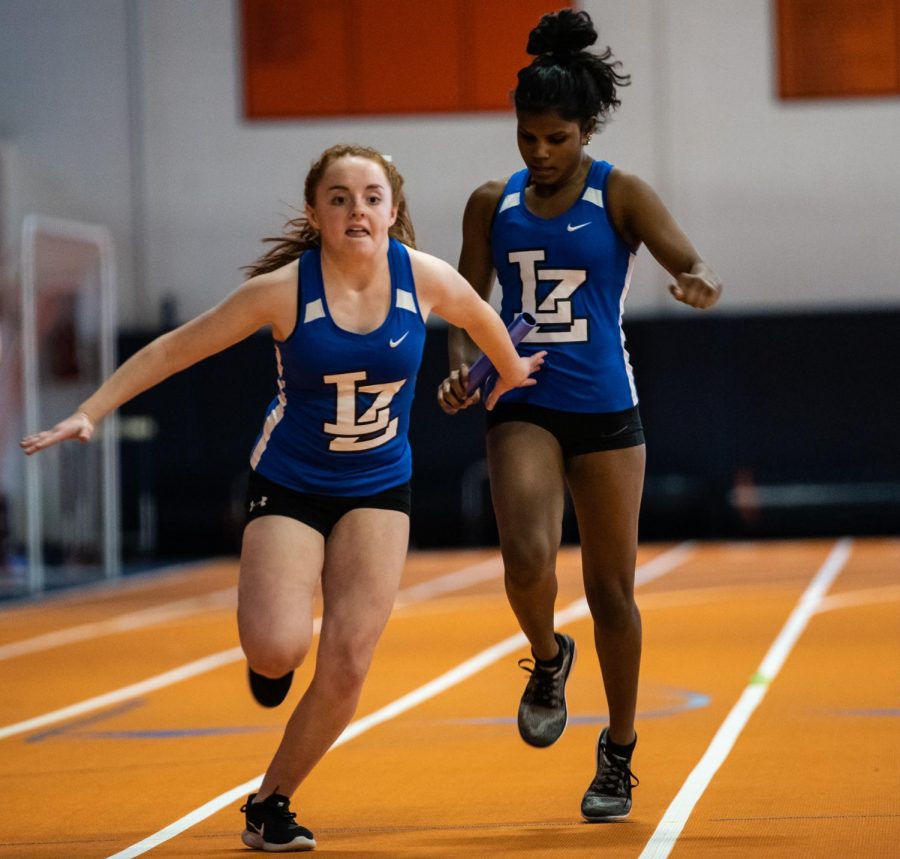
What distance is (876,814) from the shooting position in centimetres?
479

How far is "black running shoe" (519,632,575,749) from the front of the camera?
497cm

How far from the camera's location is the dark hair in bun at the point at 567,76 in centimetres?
482

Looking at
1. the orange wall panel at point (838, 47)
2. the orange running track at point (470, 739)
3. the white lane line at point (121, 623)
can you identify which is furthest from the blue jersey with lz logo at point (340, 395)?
the orange wall panel at point (838, 47)

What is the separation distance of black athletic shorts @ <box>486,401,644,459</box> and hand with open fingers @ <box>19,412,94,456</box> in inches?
50.6

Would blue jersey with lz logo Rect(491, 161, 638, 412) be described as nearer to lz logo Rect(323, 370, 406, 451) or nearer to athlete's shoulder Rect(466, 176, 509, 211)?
athlete's shoulder Rect(466, 176, 509, 211)

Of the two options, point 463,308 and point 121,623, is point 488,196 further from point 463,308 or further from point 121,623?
point 121,623

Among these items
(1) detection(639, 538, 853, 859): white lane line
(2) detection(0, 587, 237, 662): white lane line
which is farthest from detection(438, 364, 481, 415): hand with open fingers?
(2) detection(0, 587, 237, 662): white lane line

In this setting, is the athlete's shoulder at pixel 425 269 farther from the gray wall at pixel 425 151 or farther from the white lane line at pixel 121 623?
the gray wall at pixel 425 151

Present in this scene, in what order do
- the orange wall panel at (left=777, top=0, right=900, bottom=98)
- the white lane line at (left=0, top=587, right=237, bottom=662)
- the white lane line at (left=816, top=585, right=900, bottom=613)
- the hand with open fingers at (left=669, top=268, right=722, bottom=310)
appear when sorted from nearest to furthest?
1. the hand with open fingers at (left=669, top=268, right=722, bottom=310)
2. the white lane line at (left=0, top=587, right=237, bottom=662)
3. the white lane line at (left=816, top=585, right=900, bottom=613)
4. the orange wall panel at (left=777, top=0, right=900, bottom=98)

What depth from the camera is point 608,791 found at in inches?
194

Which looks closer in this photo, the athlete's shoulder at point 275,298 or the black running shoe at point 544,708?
the athlete's shoulder at point 275,298

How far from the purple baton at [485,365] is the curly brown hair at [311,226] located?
375 millimetres

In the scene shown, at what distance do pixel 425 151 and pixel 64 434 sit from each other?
15367mm

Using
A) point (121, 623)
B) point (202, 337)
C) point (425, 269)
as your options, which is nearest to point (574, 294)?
→ point (425, 269)
